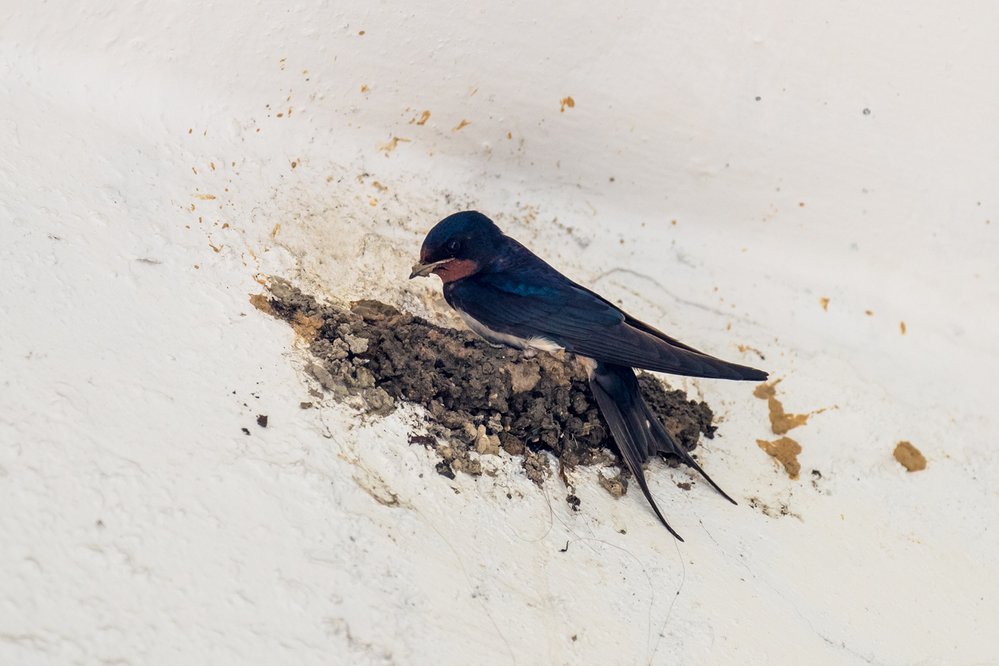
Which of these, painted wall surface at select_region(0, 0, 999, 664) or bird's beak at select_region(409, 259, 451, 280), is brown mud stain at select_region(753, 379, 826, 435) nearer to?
painted wall surface at select_region(0, 0, 999, 664)

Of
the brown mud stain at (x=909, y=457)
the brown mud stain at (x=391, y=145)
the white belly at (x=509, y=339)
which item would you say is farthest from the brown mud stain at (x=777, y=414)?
the brown mud stain at (x=391, y=145)

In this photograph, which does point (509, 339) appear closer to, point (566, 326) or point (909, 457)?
point (566, 326)

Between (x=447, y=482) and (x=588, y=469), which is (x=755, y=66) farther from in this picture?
(x=447, y=482)

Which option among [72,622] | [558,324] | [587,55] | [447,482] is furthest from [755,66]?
[72,622]

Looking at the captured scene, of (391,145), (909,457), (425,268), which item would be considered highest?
(391,145)

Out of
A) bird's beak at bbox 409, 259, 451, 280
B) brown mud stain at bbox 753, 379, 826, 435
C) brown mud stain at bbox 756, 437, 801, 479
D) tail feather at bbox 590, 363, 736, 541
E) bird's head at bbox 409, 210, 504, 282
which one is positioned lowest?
brown mud stain at bbox 756, 437, 801, 479

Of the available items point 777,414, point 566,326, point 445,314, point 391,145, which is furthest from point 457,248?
point 777,414

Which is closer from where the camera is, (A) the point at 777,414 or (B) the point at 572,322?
(B) the point at 572,322

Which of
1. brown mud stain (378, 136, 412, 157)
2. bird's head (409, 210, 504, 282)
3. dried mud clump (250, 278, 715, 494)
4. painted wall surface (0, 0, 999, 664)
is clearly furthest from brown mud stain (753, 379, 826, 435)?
brown mud stain (378, 136, 412, 157)
